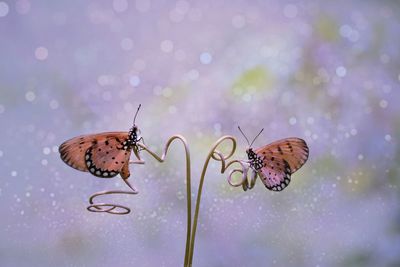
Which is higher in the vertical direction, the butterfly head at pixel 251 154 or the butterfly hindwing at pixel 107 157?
the butterfly head at pixel 251 154

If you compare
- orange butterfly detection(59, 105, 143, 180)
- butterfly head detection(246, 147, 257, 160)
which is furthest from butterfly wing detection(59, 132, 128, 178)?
butterfly head detection(246, 147, 257, 160)

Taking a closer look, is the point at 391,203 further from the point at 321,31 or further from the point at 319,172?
the point at 321,31

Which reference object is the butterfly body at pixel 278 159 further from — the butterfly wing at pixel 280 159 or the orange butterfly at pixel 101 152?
the orange butterfly at pixel 101 152

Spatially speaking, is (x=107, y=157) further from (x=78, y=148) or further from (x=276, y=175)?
(x=276, y=175)

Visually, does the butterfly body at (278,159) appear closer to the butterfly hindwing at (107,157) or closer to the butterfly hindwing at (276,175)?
the butterfly hindwing at (276,175)

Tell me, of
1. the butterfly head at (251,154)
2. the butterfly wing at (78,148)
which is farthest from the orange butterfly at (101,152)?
the butterfly head at (251,154)

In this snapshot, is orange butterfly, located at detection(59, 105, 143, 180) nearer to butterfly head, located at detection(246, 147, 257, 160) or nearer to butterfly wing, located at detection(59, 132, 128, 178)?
butterfly wing, located at detection(59, 132, 128, 178)

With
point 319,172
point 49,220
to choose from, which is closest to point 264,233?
point 319,172

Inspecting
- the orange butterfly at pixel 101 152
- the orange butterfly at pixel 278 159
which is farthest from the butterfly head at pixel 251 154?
the orange butterfly at pixel 101 152
